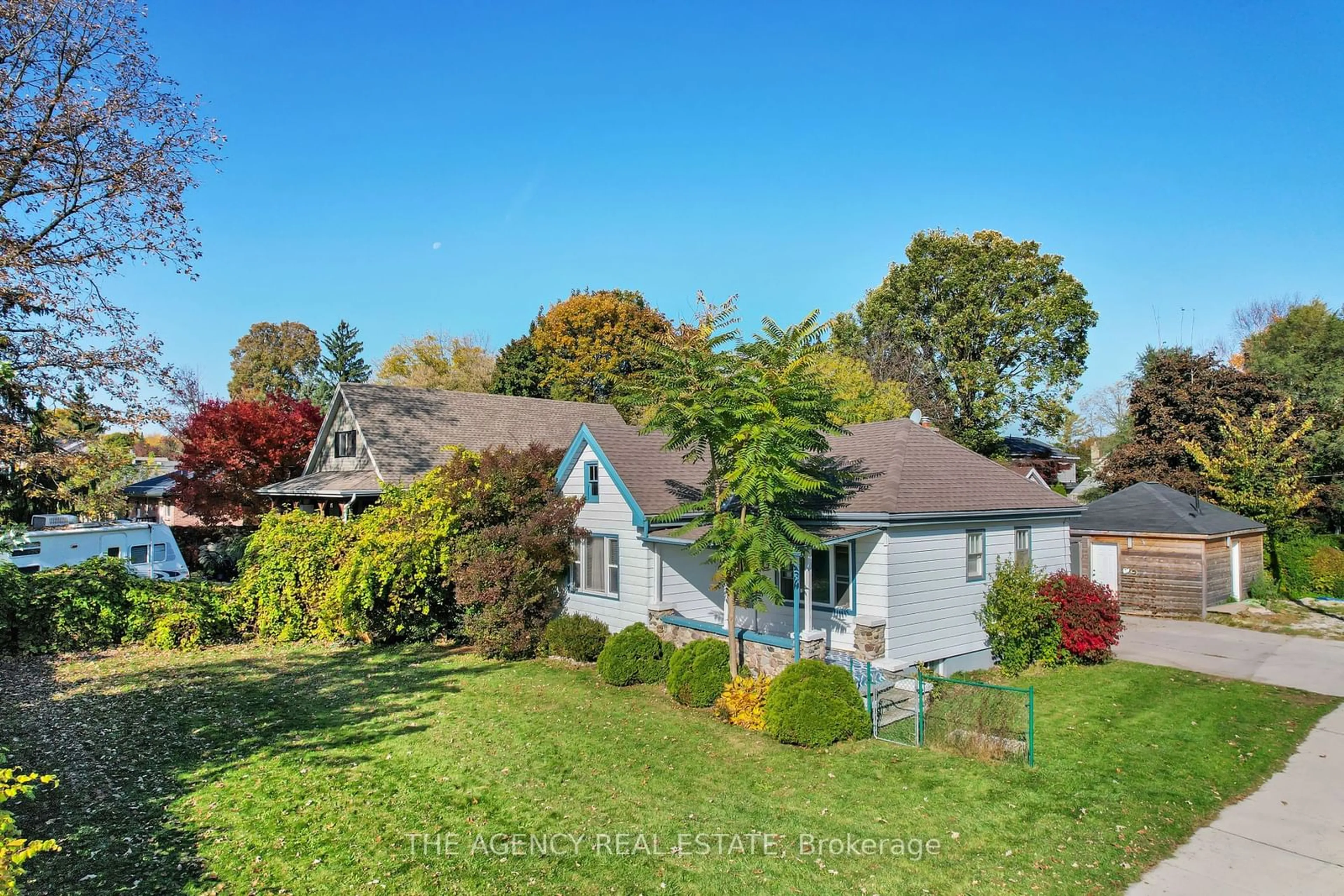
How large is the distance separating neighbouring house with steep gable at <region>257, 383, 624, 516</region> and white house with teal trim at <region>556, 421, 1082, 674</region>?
8.05m

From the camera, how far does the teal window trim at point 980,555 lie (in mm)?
14359

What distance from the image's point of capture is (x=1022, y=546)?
51.4 feet

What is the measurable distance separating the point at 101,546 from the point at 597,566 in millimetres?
16145

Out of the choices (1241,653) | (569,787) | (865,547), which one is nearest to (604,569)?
(865,547)

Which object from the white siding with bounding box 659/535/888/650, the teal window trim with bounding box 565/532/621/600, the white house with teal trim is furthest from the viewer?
the teal window trim with bounding box 565/532/621/600

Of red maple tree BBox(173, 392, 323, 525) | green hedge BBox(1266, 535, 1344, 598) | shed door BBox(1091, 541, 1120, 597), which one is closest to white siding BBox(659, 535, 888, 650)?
shed door BBox(1091, 541, 1120, 597)

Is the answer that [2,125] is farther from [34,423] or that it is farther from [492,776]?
[492,776]

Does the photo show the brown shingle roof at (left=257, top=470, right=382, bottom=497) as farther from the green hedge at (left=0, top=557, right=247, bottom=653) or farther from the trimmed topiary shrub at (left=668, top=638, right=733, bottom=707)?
the trimmed topiary shrub at (left=668, top=638, right=733, bottom=707)

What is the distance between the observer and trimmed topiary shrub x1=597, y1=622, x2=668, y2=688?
45.9 ft

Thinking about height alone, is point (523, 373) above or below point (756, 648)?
above

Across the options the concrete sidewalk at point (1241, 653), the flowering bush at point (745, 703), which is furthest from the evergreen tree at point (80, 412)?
the concrete sidewalk at point (1241, 653)

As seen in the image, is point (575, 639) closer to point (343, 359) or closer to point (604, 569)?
point (604, 569)

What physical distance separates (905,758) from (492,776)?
5.75 metres

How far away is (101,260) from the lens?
48.9 feet
